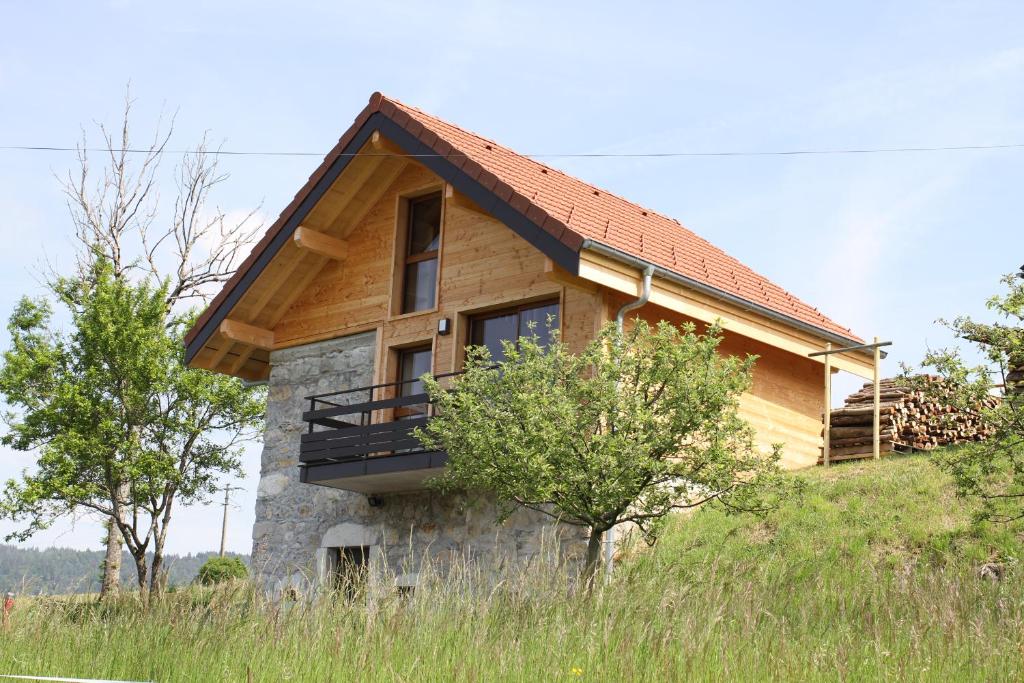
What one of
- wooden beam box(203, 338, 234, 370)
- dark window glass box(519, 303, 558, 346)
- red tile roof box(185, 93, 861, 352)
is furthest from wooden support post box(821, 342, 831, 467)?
wooden beam box(203, 338, 234, 370)

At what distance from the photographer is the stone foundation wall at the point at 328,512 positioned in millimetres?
15000

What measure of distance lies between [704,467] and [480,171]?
16.7 feet

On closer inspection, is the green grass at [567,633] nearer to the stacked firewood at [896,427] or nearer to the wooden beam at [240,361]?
the stacked firewood at [896,427]

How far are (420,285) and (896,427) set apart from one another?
6.72 metres

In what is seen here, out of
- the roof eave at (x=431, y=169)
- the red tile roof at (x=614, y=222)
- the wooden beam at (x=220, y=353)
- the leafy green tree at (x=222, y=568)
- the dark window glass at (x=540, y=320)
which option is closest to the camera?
the roof eave at (x=431, y=169)

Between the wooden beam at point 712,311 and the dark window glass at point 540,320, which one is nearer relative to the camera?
the wooden beam at point 712,311

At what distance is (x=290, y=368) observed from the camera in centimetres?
1812

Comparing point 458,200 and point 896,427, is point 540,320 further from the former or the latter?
point 896,427

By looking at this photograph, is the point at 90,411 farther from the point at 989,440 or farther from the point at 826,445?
the point at 989,440

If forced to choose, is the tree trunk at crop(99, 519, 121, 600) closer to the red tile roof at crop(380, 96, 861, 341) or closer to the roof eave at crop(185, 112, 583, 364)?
the roof eave at crop(185, 112, 583, 364)

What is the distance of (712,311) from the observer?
598 inches

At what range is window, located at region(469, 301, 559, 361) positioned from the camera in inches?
592

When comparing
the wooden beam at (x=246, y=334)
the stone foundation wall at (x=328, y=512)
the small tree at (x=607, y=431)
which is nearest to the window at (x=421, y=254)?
the stone foundation wall at (x=328, y=512)

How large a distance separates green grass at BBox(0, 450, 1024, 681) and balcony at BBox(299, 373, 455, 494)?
205 inches
